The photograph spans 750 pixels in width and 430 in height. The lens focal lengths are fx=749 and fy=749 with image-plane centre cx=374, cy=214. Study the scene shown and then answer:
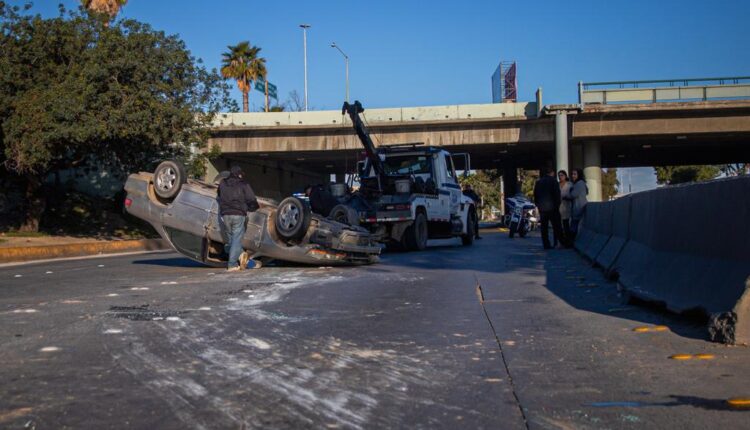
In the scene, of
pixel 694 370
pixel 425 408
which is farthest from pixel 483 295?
pixel 425 408

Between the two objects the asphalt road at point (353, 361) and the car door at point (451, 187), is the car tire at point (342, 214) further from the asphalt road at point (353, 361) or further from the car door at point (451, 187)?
the asphalt road at point (353, 361)

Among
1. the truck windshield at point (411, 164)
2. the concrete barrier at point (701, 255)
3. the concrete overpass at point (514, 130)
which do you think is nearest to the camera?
the concrete barrier at point (701, 255)

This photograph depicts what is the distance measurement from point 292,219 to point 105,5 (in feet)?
105

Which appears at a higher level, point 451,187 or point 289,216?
point 451,187

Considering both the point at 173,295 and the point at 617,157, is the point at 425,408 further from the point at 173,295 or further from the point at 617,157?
the point at 617,157

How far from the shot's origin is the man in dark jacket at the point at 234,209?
38.1 feet

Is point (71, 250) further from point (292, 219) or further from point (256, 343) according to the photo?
point (256, 343)

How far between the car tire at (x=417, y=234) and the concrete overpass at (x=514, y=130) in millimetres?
18565

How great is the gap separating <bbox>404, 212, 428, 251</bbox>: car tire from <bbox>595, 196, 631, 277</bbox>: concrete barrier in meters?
6.28

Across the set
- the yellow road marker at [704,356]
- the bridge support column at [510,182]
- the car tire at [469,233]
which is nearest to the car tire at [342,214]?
the car tire at [469,233]

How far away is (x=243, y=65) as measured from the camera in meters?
60.7

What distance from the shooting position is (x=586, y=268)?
12.5 m

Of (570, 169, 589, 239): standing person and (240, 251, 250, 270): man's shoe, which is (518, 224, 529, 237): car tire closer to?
(570, 169, 589, 239): standing person

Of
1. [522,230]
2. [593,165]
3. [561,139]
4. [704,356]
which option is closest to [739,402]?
[704,356]
